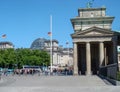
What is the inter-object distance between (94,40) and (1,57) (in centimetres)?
6030

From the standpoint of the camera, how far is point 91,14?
86.2 m

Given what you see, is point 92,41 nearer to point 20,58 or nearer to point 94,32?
point 94,32

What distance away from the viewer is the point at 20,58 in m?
138

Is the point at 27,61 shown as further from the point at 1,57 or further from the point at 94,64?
the point at 94,64

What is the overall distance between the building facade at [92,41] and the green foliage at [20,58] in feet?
168

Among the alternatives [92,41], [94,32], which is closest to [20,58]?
[92,41]

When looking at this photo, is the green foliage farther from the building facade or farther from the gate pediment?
the gate pediment

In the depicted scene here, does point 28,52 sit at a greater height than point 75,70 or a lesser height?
greater

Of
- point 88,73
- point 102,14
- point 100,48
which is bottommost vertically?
point 88,73

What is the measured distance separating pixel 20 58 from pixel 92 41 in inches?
2542

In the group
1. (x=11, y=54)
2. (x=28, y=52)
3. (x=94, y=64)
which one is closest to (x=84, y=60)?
(x=94, y=64)

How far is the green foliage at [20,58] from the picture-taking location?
130 meters

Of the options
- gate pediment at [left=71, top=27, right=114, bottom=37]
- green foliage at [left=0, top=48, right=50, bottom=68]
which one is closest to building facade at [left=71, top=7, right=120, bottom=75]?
gate pediment at [left=71, top=27, right=114, bottom=37]

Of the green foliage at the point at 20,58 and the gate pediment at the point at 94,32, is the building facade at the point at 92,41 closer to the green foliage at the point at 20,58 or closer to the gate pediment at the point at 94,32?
the gate pediment at the point at 94,32
